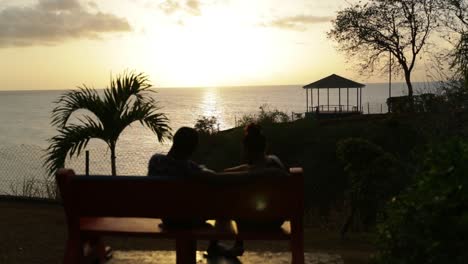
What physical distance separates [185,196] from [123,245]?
376cm

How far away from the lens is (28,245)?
7.74 meters

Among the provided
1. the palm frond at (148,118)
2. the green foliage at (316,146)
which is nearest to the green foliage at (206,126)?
the green foliage at (316,146)

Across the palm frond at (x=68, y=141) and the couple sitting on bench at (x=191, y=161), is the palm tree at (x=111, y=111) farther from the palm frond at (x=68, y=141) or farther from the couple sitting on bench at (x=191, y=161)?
the couple sitting on bench at (x=191, y=161)

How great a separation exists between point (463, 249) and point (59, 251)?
5.80 m

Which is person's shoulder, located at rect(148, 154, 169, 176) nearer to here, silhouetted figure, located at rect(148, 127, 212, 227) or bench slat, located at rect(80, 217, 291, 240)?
silhouetted figure, located at rect(148, 127, 212, 227)

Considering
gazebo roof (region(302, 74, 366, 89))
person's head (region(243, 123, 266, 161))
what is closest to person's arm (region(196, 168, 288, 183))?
person's head (region(243, 123, 266, 161))

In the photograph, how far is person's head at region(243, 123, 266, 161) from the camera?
5062mm

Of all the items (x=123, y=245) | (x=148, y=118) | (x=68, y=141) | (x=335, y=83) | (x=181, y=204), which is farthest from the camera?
(x=335, y=83)

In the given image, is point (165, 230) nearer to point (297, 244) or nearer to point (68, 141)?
point (297, 244)

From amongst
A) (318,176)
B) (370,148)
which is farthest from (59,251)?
(318,176)

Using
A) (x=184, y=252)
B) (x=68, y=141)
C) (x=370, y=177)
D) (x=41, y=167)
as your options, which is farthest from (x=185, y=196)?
(x=41, y=167)

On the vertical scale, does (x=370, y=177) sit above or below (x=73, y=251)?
above

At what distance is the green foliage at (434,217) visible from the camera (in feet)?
9.50

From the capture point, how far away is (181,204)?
475cm
